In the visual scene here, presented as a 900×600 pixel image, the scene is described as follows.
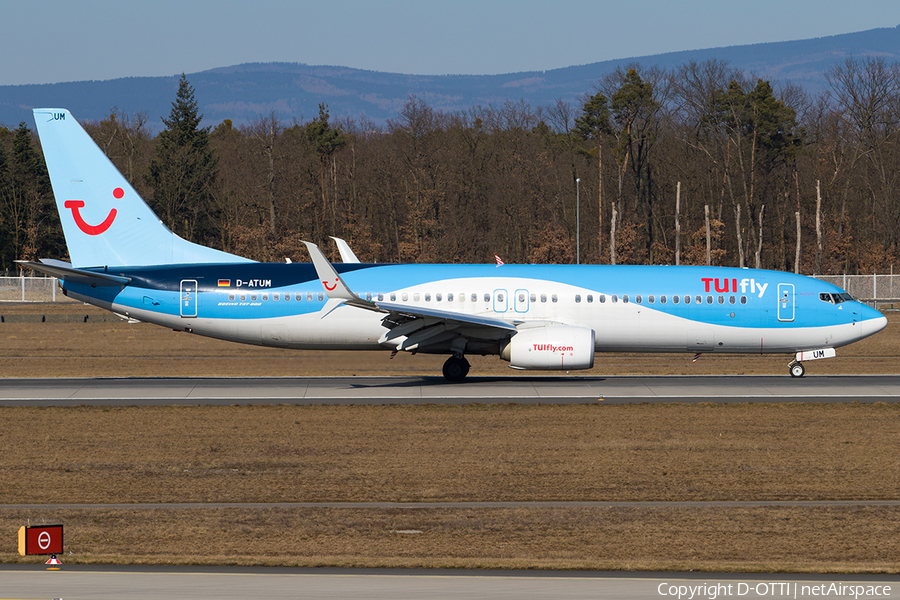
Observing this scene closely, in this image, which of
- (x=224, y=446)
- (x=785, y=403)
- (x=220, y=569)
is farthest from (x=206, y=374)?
(x=220, y=569)

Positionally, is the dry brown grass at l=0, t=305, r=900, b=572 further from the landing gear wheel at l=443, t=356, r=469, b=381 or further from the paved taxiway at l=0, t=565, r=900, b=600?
the landing gear wheel at l=443, t=356, r=469, b=381

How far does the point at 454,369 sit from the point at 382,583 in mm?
19880

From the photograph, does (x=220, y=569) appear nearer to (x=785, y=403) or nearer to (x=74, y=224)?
(x=785, y=403)

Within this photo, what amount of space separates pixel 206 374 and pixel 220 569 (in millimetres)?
23462

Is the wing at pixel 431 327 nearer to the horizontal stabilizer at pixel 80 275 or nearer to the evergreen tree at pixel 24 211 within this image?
the horizontal stabilizer at pixel 80 275

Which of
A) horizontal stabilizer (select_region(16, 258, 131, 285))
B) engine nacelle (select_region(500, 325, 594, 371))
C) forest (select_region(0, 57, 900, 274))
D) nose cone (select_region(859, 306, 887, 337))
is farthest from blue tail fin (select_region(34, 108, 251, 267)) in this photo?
forest (select_region(0, 57, 900, 274))

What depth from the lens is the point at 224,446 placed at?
783 inches

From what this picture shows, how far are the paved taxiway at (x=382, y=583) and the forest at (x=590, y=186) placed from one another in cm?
7744

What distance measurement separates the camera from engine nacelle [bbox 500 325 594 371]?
1114 inches

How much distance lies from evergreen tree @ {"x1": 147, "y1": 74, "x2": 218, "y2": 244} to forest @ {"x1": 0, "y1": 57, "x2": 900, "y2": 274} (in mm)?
145

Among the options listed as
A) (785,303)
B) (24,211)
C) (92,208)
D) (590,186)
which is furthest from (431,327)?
(24,211)

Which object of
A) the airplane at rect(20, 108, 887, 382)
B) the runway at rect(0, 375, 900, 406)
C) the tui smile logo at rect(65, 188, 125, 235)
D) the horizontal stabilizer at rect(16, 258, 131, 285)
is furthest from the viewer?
the tui smile logo at rect(65, 188, 125, 235)

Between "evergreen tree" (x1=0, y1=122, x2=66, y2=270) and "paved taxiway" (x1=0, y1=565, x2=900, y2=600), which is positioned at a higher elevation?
"evergreen tree" (x1=0, y1=122, x2=66, y2=270)

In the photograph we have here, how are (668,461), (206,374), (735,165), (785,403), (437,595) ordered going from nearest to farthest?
(437,595)
(668,461)
(785,403)
(206,374)
(735,165)
